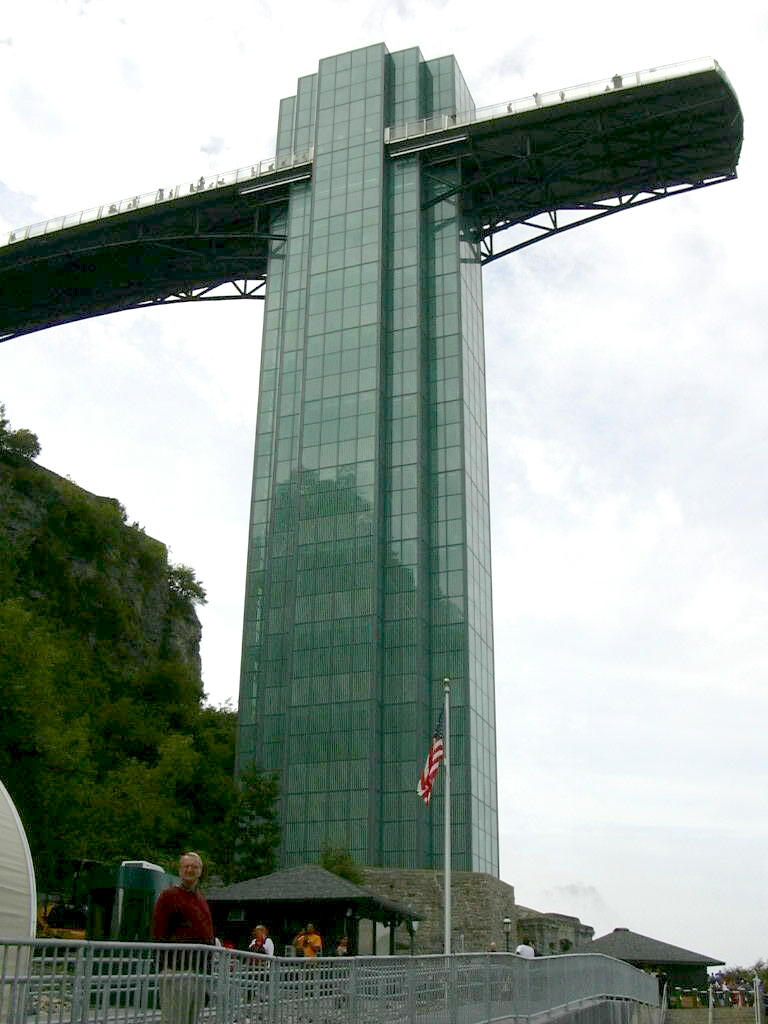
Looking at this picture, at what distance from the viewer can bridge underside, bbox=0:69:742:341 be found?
247ft

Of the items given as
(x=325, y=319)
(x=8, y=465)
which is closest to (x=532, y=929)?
(x=325, y=319)

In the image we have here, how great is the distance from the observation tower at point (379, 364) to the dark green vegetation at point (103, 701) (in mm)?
4579

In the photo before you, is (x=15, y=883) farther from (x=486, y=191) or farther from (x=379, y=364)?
(x=486, y=191)

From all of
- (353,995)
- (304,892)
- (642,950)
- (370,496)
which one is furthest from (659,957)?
(353,995)

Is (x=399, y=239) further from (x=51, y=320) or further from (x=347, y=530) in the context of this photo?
(x=51, y=320)

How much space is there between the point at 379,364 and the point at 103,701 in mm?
28270

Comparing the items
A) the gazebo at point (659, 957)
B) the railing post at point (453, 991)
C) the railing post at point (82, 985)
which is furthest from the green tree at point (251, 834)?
the railing post at point (82, 985)

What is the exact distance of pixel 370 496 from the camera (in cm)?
6938

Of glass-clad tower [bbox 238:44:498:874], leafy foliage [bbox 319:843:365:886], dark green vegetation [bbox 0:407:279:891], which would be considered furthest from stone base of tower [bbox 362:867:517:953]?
dark green vegetation [bbox 0:407:279:891]

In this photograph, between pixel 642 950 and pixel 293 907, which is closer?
pixel 293 907

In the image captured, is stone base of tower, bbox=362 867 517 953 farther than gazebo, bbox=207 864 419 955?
Yes

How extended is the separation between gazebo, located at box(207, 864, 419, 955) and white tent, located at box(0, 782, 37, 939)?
11.7 metres

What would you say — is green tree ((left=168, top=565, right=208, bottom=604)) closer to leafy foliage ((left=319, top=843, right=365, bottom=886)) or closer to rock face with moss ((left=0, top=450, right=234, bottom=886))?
rock face with moss ((left=0, top=450, right=234, bottom=886))

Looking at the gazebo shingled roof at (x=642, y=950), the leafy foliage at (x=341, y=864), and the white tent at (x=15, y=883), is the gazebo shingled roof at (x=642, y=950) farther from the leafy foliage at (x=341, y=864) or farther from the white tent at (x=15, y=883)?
the white tent at (x=15, y=883)
